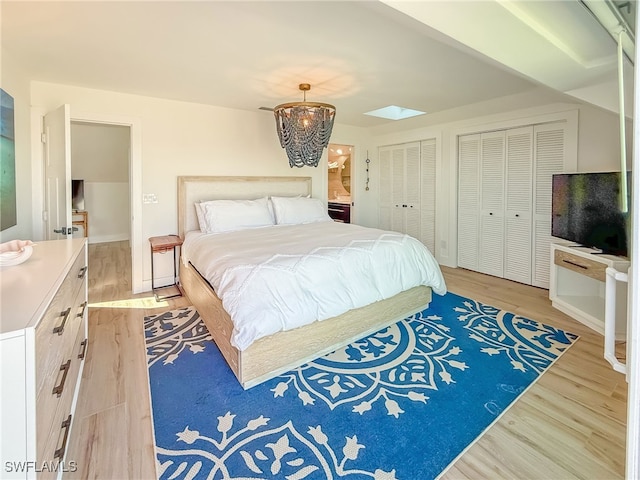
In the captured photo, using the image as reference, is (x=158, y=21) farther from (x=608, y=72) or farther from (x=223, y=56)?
(x=608, y=72)

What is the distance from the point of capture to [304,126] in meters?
3.03

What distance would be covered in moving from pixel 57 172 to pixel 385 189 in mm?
4658

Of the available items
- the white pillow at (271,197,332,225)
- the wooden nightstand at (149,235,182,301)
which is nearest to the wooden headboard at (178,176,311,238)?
the wooden nightstand at (149,235,182,301)

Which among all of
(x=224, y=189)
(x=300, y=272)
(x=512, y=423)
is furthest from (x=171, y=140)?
(x=512, y=423)

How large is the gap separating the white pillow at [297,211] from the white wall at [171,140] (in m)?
0.68

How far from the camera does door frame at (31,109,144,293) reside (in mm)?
3170

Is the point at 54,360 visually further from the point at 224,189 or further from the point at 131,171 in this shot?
the point at 224,189

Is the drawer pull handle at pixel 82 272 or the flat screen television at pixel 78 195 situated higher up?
the flat screen television at pixel 78 195

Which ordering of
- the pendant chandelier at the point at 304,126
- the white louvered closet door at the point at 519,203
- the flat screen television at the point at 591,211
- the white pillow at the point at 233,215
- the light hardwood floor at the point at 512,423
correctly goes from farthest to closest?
the white louvered closet door at the point at 519,203 < the white pillow at the point at 233,215 < the pendant chandelier at the point at 304,126 < the flat screen television at the point at 591,211 < the light hardwood floor at the point at 512,423

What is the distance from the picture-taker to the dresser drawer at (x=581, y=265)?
2.70 meters

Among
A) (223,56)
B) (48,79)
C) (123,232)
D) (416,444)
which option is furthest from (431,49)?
(123,232)

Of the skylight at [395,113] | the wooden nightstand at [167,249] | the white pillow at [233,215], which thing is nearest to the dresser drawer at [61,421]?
the wooden nightstand at [167,249]

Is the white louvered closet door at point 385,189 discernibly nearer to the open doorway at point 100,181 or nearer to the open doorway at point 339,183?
the open doorway at point 339,183

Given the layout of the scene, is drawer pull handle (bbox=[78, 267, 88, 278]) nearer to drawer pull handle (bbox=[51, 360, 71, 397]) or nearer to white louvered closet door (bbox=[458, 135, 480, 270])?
drawer pull handle (bbox=[51, 360, 71, 397])
